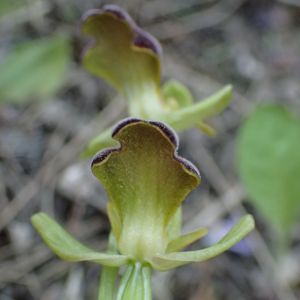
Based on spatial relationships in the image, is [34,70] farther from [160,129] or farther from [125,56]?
[160,129]

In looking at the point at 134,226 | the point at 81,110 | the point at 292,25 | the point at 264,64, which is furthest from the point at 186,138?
the point at 134,226

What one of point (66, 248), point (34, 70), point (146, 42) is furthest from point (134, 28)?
point (34, 70)

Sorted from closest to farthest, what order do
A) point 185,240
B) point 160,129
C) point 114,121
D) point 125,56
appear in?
point 160,129
point 185,240
point 125,56
point 114,121

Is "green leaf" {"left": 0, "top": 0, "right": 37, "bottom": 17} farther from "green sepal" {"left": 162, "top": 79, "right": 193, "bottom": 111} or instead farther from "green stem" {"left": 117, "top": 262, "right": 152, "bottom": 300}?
"green stem" {"left": 117, "top": 262, "right": 152, "bottom": 300}

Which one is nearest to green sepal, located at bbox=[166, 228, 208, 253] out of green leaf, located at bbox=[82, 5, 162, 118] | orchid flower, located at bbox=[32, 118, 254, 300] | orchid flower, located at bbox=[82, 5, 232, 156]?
orchid flower, located at bbox=[32, 118, 254, 300]

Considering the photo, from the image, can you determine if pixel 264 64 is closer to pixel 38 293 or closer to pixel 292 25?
pixel 292 25

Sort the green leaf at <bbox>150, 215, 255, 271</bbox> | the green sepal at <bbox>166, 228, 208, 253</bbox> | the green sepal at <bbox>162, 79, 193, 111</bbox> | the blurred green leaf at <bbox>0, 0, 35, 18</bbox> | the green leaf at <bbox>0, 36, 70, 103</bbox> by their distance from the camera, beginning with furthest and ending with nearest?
the blurred green leaf at <bbox>0, 0, 35, 18</bbox>, the green leaf at <bbox>0, 36, 70, 103</bbox>, the green sepal at <bbox>162, 79, 193, 111</bbox>, the green sepal at <bbox>166, 228, 208, 253</bbox>, the green leaf at <bbox>150, 215, 255, 271</bbox>

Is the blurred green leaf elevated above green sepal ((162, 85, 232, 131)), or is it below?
below
